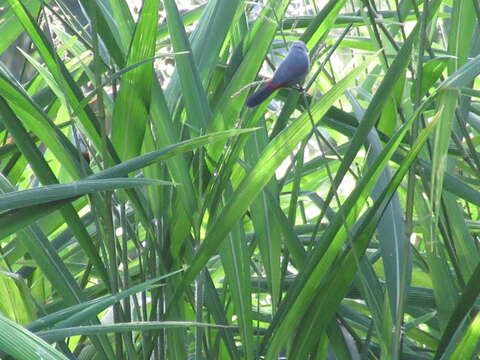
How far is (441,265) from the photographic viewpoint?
90 centimetres

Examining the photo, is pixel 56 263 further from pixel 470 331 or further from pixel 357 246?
pixel 470 331

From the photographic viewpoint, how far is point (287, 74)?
27.8 inches

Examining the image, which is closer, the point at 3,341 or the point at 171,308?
the point at 3,341

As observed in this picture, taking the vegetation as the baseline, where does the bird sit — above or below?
above

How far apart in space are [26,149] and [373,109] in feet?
1.19

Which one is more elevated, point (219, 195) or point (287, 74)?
point (287, 74)

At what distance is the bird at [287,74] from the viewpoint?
2.31 feet

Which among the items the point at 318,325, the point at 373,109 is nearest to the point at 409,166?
the point at 373,109

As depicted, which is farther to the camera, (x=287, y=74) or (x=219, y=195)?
(x=219, y=195)

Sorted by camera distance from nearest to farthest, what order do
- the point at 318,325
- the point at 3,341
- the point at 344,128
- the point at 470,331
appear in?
the point at 3,341, the point at 470,331, the point at 318,325, the point at 344,128

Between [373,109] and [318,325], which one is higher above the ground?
[373,109]

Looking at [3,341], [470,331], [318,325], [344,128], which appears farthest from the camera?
[344,128]

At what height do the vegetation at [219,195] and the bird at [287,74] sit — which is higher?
the bird at [287,74]

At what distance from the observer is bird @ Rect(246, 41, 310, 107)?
704 mm
